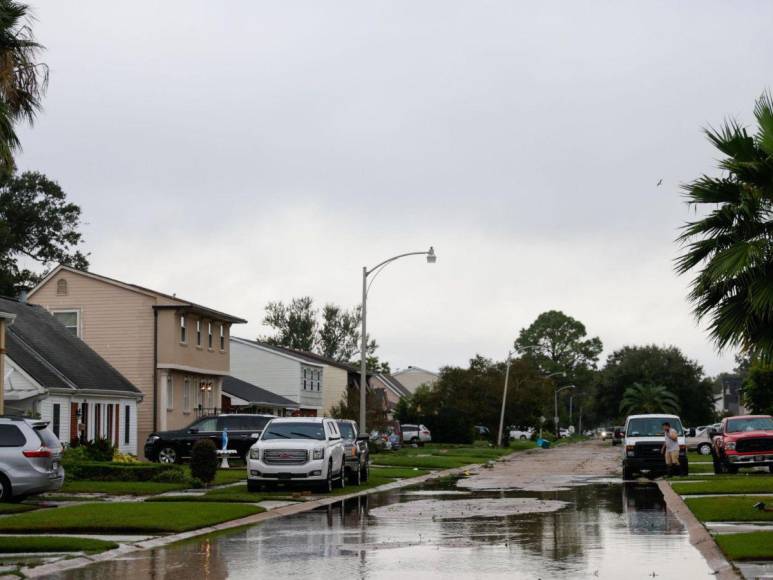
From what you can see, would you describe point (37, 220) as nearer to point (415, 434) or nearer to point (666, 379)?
→ point (415, 434)

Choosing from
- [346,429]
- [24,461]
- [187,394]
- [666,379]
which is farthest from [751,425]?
[666,379]

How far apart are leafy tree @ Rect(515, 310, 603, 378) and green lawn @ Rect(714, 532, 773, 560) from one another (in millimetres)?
145122

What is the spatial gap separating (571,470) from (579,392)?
12146cm

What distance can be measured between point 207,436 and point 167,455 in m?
1.70

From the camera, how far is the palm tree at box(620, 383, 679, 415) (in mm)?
107375

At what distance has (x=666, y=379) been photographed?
4488 inches

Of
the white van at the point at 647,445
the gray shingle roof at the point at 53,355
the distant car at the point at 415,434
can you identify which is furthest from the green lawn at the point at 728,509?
the distant car at the point at 415,434

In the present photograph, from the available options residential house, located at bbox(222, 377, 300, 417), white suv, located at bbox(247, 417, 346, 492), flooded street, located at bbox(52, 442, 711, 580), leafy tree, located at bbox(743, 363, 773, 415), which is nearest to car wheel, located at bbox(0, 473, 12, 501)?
flooded street, located at bbox(52, 442, 711, 580)

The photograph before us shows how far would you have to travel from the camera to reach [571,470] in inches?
1788

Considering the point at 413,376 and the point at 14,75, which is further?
→ the point at 413,376

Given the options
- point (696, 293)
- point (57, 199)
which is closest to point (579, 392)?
point (57, 199)

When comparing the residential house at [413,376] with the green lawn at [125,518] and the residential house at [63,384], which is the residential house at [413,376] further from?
the green lawn at [125,518]

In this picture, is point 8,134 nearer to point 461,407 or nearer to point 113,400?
point 113,400

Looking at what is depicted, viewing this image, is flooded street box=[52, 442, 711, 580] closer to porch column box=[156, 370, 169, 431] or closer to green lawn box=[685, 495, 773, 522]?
green lawn box=[685, 495, 773, 522]
